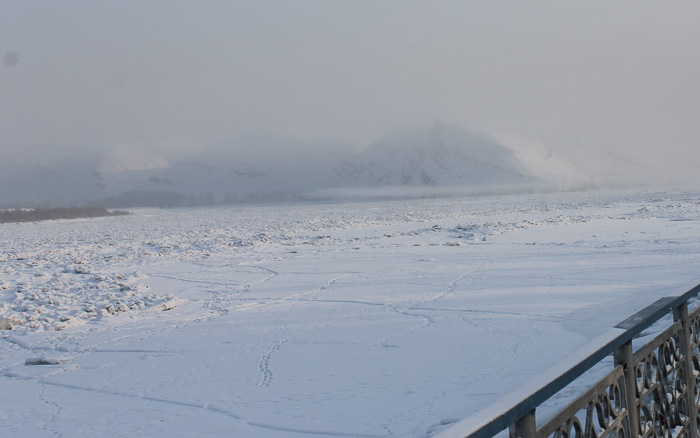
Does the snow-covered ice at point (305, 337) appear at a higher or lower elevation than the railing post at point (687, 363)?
lower

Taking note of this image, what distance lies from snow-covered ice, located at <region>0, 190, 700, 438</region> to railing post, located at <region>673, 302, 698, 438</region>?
4.9 inches

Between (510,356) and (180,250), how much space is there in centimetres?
1848

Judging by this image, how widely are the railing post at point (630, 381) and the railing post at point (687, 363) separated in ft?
2.89

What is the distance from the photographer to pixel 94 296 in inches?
477

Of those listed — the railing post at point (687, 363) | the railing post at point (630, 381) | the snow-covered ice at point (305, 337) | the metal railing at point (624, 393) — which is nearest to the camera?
the metal railing at point (624, 393)

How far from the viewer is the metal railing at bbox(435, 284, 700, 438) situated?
182cm

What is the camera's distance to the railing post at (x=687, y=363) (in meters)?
3.37

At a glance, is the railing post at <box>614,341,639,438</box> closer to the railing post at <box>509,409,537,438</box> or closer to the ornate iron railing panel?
the ornate iron railing panel

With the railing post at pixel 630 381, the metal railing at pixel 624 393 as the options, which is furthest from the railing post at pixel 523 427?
the railing post at pixel 630 381

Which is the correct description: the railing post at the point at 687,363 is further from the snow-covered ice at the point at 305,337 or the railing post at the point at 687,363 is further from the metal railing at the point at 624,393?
the snow-covered ice at the point at 305,337

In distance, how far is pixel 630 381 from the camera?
8.68ft

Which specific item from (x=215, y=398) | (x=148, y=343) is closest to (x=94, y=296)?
(x=148, y=343)

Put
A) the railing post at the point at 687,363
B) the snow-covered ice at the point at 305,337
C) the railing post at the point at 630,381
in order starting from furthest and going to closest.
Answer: the snow-covered ice at the point at 305,337
the railing post at the point at 687,363
the railing post at the point at 630,381

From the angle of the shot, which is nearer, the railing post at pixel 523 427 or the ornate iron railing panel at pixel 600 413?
the railing post at pixel 523 427
